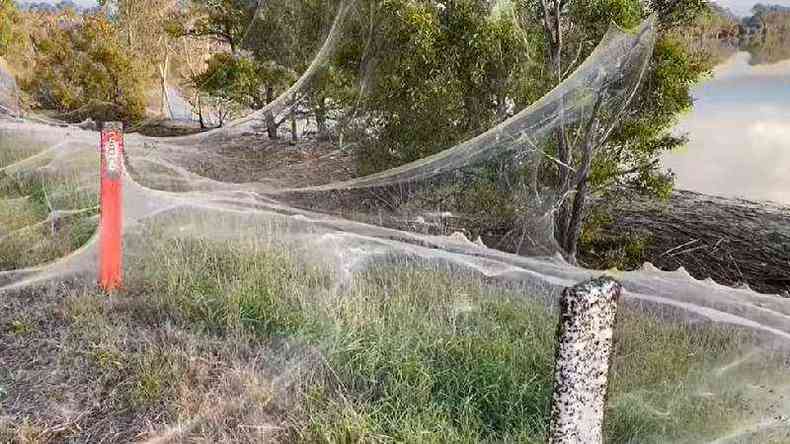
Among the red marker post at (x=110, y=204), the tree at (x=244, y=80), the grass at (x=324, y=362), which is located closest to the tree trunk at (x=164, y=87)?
the tree at (x=244, y=80)

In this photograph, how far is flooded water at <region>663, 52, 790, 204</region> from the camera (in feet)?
39.1

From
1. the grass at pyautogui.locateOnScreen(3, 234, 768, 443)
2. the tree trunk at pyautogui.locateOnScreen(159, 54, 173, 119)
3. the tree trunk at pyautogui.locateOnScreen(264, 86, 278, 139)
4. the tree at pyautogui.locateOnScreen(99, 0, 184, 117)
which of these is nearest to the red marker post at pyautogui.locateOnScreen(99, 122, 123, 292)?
the grass at pyautogui.locateOnScreen(3, 234, 768, 443)

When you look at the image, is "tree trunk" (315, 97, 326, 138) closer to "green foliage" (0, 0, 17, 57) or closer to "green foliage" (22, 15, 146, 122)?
"green foliage" (22, 15, 146, 122)

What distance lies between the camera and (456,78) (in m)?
6.43

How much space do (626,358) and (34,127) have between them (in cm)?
747

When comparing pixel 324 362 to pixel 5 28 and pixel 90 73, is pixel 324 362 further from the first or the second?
pixel 5 28

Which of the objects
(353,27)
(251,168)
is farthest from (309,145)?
(353,27)

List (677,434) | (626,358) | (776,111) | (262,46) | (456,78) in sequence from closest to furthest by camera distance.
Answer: (677,434), (626,358), (456,78), (262,46), (776,111)

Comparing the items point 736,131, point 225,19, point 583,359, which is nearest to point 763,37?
point 736,131

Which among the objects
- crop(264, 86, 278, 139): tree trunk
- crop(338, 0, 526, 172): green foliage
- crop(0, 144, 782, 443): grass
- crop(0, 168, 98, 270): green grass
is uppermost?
crop(338, 0, 526, 172): green foliage

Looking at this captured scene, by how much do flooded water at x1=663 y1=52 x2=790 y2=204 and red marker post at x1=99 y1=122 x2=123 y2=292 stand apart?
684cm

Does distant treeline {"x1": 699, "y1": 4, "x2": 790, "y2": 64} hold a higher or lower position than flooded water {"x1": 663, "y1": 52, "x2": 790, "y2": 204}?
higher

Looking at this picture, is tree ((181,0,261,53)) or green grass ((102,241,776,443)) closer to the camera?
green grass ((102,241,776,443))

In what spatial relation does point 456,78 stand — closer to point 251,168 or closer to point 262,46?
point 251,168
